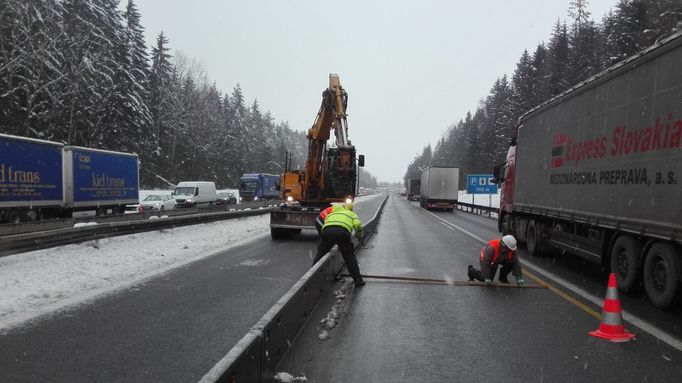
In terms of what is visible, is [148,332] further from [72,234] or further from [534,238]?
[534,238]

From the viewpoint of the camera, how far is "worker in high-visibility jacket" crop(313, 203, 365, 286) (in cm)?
821

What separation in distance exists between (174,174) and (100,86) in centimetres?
1852

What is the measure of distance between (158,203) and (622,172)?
92.5 ft

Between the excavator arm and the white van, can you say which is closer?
the excavator arm

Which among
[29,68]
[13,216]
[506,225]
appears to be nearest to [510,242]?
[506,225]

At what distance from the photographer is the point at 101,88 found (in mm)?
44031

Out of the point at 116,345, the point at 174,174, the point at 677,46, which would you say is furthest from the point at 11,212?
the point at 174,174

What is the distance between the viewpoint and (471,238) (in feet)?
57.8

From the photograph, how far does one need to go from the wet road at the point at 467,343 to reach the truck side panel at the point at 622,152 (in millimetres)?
1483

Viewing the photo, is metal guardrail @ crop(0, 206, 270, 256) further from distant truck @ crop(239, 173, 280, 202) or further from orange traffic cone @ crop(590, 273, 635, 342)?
distant truck @ crop(239, 173, 280, 202)

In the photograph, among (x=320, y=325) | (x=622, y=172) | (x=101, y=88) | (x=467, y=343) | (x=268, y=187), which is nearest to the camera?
(x=467, y=343)

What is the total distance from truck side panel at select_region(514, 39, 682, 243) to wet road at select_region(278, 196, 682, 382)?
1.48 meters

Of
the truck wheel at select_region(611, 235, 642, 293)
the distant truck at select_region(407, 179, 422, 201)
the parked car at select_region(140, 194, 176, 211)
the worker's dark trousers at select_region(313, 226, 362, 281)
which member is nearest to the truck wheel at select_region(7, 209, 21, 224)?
the parked car at select_region(140, 194, 176, 211)

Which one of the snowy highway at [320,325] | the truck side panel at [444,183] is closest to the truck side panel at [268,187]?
the truck side panel at [444,183]
